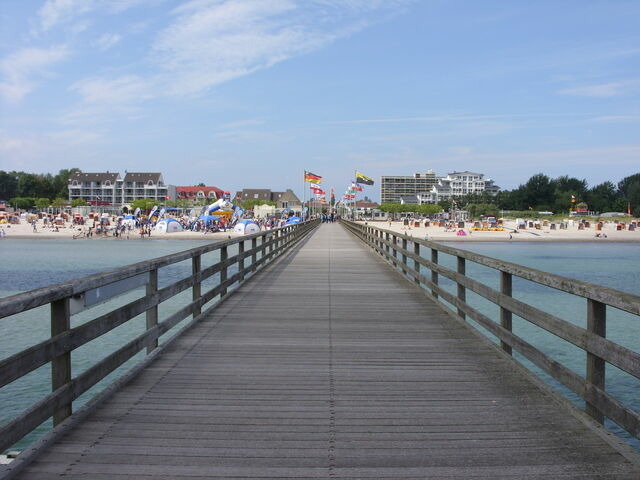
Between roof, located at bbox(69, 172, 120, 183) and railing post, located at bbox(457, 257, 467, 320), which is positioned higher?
roof, located at bbox(69, 172, 120, 183)

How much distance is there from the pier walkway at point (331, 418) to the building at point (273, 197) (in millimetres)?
172522

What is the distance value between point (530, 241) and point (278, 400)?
5982cm

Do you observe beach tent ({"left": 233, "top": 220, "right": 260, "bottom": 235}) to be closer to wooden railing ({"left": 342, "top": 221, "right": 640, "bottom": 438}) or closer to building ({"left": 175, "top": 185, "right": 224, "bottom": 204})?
wooden railing ({"left": 342, "top": 221, "right": 640, "bottom": 438})

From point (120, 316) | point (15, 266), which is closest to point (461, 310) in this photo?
point (120, 316)

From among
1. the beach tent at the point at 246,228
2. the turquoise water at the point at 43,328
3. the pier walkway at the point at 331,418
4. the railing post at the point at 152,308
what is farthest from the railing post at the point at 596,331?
the beach tent at the point at 246,228

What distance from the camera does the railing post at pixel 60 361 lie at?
365 cm

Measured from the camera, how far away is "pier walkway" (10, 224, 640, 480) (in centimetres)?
319

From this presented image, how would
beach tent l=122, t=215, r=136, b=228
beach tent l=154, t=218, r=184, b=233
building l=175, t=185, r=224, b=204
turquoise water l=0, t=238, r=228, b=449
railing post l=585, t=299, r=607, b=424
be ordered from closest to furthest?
railing post l=585, t=299, r=607, b=424 → turquoise water l=0, t=238, r=228, b=449 → beach tent l=154, t=218, r=184, b=233 → beach tent l=122, t=215, r=136, b=228 → building l=175, t=185, r=224, b=204

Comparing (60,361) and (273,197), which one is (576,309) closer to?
(60,361)

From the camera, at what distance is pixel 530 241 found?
60188 mm

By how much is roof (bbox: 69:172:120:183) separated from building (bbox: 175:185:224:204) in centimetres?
2169

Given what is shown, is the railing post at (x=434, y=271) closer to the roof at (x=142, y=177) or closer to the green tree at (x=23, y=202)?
the roof at (x=142, y=177)

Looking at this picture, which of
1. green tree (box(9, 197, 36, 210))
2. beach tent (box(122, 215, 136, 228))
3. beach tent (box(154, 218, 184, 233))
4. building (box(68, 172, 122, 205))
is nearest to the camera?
beach tent (box(154, 218, 184, 233))

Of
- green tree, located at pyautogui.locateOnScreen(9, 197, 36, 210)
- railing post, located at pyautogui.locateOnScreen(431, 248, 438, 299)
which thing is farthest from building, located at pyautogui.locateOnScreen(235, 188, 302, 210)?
railing post, located at pyautogui.locateOnScreen(431, 248, 438, 299)
